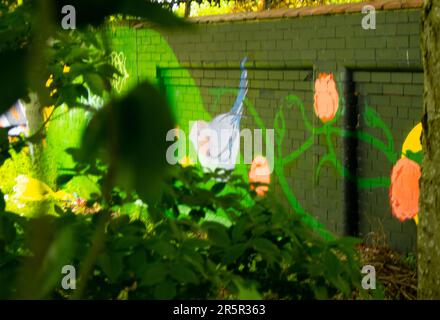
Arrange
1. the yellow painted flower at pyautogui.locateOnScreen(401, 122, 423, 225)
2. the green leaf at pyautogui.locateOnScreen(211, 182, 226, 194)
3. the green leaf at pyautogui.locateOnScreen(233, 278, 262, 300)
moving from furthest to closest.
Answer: the yellow painted flower at pyautogui.locateOnScreen(401, 122, 423, 225) → the green leaf at pyautogui.locateOnScreen(211, 182, 226, 194) → the green leaf at pyautogui.locateOnScreen(233, 278, 262, 300)

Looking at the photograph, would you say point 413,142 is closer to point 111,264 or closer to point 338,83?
point 338,83

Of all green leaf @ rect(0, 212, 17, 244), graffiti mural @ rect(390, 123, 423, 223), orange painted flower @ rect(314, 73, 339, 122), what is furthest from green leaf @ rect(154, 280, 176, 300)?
orange painted flower @ rect(314, 73, 339, 122)

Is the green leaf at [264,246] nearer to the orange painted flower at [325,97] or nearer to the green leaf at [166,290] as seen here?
the green leaf at [166,290]

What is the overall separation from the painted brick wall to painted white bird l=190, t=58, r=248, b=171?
10 cm

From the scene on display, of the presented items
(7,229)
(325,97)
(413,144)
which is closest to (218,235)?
(7,229)

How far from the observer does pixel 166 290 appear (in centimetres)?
194

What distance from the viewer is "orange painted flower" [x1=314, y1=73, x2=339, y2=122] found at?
23.9 feet

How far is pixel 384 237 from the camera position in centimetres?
690

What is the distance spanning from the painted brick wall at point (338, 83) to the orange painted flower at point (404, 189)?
0.07 m

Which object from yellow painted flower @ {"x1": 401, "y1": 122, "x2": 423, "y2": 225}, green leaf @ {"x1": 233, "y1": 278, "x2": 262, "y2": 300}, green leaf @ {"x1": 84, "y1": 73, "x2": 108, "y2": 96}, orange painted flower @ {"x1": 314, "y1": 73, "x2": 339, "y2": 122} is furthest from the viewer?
orange painted flower @ {"x1": 314, "y1": 73, "x2": 339, "y2": 122}

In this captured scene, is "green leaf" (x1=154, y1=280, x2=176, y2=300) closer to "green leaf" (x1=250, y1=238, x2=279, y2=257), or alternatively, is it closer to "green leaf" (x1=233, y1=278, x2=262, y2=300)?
"green leaf" (x1=233, y1=278, x2=262, y2=300)

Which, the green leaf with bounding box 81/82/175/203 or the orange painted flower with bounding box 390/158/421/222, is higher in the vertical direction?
the green leaf with bounding box 81/82/175/203

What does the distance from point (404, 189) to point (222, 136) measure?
103 inches
